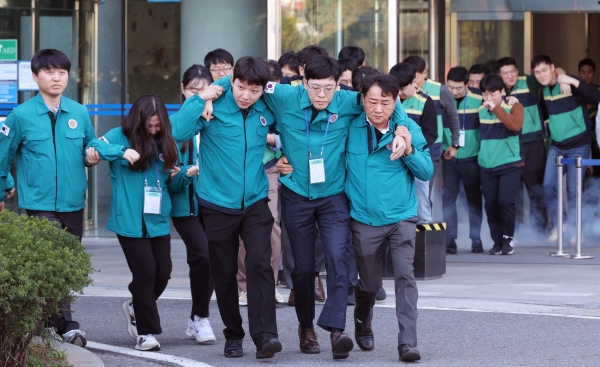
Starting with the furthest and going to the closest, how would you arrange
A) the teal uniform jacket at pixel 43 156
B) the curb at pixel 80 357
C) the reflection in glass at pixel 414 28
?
the reflection in glass at pixel 414 28 → the teal uniform jacket at pixel 43 156 → the curb at pixel 80 357

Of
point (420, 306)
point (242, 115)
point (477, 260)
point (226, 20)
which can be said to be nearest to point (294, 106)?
point (242, 115)

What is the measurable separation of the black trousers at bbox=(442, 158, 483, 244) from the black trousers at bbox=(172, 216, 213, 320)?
5609 mm

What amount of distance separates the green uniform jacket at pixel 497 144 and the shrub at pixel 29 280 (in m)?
7.12

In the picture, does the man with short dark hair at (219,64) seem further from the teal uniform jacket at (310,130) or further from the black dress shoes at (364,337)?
the black dress shoes at (364,337)

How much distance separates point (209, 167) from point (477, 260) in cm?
562

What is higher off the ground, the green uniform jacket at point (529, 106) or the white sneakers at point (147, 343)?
the green uniform jacket at point (529, 106)

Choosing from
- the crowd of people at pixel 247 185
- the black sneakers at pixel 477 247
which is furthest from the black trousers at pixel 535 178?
the crowd of people at pixel 247 185

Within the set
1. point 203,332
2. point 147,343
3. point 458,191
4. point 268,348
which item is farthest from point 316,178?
point 458,191

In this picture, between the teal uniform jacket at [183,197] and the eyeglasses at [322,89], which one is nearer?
the eyeglasses at [322,89]

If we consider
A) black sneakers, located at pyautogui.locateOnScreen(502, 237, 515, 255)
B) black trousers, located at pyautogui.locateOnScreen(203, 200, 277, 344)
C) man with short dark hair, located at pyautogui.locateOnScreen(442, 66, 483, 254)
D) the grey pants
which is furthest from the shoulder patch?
black sneakers, located at pyautogui.locateOnScreen(502, 237, 515, 255)

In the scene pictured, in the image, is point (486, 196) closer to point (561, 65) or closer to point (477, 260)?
point (477, 260)

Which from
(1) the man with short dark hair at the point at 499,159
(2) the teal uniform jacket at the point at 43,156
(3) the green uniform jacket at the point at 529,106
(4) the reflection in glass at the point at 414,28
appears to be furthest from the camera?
(4) the reflection in glass at the point at 414,28

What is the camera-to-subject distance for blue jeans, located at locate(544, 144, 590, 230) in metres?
12.4

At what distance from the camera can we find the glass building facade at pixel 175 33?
13594 millimetres
